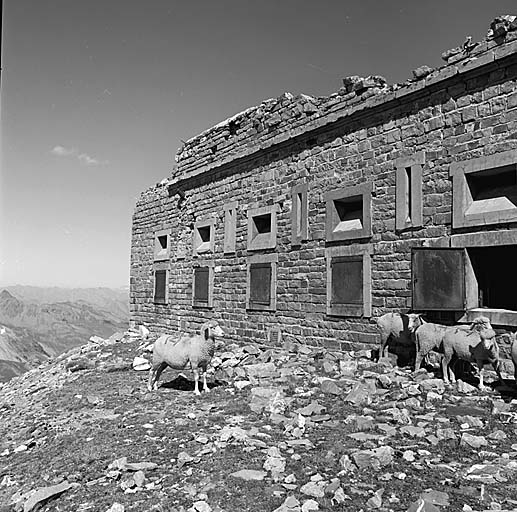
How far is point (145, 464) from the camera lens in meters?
5.62

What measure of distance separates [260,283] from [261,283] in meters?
0.05

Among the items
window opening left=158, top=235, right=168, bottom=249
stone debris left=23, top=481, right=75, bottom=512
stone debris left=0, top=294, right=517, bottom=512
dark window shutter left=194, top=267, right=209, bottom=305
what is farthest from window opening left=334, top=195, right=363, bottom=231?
window opening left=158, top=235, right=168, bottom=249

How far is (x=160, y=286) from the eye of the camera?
18328 millimetres

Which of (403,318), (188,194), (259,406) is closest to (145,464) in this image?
(259,406)

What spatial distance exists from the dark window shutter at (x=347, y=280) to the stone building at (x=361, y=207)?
29mm

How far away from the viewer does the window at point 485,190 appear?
27.0 feet

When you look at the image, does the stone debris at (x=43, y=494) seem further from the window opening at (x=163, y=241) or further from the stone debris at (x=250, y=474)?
the window opening at (x=163, y=241)

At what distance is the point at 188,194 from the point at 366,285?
864cm

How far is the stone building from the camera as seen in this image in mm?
8594

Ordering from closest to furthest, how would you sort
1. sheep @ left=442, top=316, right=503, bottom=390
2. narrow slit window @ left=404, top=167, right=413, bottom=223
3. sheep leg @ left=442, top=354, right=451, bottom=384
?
1. sheep @ left=442, top=316, right=503, bottom=390
2. sheep leg @ left=442, top=354, right=451, bottom=384
3. narrow slit window @ left=404, top=167, right=413, bottom=223

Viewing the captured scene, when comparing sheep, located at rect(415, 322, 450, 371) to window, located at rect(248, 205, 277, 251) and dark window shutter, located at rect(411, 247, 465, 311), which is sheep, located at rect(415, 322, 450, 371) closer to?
dark window shutter, located at rect(411, 247, 465, 311)

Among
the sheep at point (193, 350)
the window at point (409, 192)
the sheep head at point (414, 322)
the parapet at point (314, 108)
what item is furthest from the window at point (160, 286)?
the sheep head at point (414, 322)

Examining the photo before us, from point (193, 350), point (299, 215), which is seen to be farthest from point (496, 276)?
point (193, 350)

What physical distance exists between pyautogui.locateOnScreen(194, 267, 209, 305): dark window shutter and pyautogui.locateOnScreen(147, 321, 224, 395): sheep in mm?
6557
